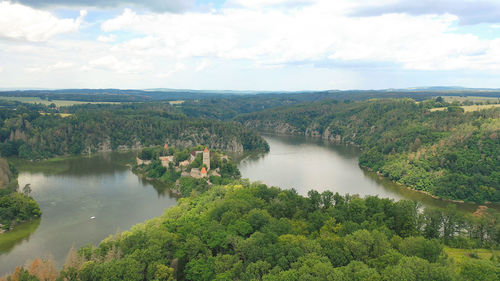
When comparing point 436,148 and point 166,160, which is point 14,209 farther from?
point 436,148

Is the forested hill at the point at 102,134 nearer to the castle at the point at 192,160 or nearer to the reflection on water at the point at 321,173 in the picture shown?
the reflection on water at the point at 321,173

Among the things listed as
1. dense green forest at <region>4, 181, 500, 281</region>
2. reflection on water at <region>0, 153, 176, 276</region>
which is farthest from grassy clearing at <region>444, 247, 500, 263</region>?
reflection on water at <region>0, 153, 176, 276</region>

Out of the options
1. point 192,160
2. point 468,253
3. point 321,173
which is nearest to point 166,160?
point 192,160

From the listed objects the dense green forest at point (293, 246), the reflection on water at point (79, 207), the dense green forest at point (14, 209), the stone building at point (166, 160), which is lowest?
the reflection on water at point (79, 207)

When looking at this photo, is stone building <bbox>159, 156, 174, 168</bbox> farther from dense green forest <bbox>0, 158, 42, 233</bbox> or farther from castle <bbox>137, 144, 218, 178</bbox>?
dense green forest <bbox>0, 158, 42, 233</bbox>

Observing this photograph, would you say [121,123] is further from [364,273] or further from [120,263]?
[364,273]

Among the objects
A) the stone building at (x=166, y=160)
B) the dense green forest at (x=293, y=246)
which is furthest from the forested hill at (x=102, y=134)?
the dense green forest at (x=293, y=246)

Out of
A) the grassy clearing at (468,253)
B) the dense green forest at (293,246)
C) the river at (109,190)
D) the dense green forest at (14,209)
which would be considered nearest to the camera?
the dense green forest at (293,246)
